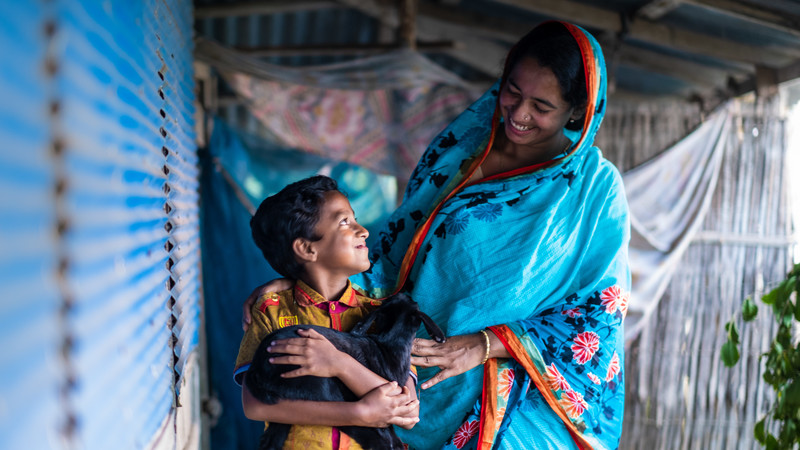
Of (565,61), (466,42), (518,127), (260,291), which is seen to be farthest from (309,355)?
(466,42)

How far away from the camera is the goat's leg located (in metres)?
1.55

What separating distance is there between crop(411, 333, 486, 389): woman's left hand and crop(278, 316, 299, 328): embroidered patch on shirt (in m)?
0.33

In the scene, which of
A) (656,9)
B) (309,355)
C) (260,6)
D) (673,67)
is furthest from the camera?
(260,6)

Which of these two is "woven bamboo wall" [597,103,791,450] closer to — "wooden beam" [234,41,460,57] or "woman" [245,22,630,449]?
"wooden beam" [234,41,460,57]

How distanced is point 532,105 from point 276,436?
1.18m

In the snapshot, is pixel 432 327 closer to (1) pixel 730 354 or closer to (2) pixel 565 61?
(2) pixel 565 61

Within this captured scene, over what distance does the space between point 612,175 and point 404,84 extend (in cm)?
183

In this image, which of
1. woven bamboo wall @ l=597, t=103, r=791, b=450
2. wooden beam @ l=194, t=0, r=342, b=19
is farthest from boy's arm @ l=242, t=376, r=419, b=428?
wooden beam @ l=194, t=0, r=342, b=19

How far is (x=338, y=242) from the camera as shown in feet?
5.42

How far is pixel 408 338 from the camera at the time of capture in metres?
1.62

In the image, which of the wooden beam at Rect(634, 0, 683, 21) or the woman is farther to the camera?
the wooden beam at Rect(634, 0, 683, 21)

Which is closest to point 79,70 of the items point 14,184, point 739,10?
point 14,184

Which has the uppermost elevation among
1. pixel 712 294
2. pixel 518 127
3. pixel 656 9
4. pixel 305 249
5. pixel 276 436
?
pixel 656 9

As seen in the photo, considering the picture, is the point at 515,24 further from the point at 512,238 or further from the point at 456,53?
the point at 512,238
